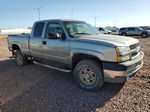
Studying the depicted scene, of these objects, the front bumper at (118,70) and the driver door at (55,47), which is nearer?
the front bumper at (118,70)

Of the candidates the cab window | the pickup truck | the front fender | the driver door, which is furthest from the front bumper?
the cab window

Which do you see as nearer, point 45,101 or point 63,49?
point 45,101

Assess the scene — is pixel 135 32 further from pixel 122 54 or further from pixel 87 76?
pixel 122 54

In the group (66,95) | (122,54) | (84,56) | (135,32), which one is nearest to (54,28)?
(84,56)

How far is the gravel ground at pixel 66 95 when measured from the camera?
→ 10.1ft

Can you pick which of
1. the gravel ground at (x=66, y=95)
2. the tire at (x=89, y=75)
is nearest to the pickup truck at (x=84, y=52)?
the tire at (x=89, y=75)

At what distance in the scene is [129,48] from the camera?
3459 millimetres

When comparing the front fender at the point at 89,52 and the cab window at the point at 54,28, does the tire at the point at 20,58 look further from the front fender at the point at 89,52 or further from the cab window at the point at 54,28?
the front fender at the point at 89,52

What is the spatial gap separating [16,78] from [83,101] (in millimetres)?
2739

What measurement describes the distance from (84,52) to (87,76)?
26.5 inches

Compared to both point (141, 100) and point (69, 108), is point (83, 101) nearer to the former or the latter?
point (69, 108)

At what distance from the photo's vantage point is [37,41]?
5.12 metres

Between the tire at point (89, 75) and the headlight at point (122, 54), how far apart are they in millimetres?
575

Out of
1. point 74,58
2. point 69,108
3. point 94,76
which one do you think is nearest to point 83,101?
point 69,108
